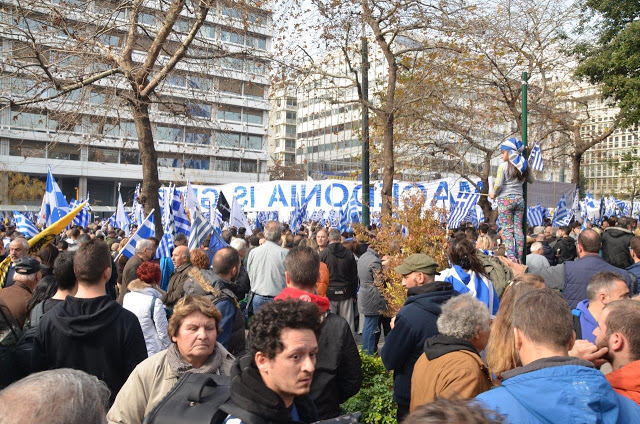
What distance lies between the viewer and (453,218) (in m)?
17.5

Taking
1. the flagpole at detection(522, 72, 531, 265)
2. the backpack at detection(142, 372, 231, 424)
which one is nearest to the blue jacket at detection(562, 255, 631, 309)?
the flagpole at detection(522, 72, 531, 265)

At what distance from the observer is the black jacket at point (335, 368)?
12.9 ft

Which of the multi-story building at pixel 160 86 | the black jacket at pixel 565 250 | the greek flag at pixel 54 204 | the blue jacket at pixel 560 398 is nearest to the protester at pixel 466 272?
the blue jacket at pixel 560 398

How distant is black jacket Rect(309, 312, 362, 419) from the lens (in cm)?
393

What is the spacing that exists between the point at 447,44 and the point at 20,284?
1137 cm

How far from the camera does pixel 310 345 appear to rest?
9.10ft

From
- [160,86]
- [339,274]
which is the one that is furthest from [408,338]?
[160,86]

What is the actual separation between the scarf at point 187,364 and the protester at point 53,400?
5.09ft

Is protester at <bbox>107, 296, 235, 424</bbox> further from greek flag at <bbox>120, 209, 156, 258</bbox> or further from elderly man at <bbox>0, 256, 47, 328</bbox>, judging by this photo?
greek flag at <bbox>120, 209, 156, 258</bbox>

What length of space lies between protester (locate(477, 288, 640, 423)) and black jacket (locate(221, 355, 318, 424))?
79 centimetres

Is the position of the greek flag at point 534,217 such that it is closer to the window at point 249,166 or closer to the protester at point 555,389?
the protester at point 555,389

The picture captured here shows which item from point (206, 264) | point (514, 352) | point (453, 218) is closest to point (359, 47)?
point (453, 218)

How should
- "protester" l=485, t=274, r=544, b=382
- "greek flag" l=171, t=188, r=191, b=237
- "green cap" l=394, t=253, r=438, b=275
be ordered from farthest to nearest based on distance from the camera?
"greek flag" l=171, t=188, r=191, b=237
"green cap" l=394, t=253, r=438, b=275
"protester" l=485, t=274, r=544, b=382

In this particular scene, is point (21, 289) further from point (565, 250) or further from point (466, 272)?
point (565, 250)
